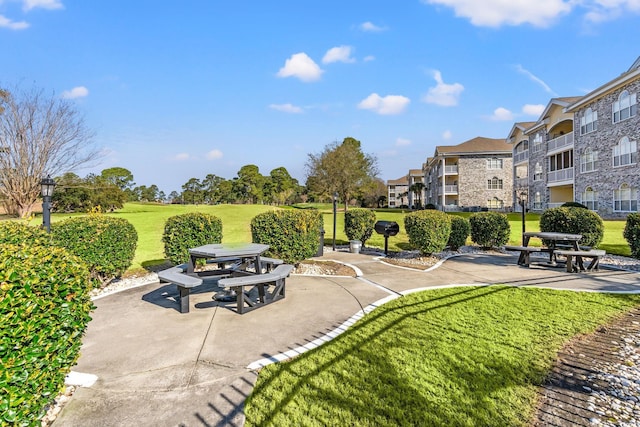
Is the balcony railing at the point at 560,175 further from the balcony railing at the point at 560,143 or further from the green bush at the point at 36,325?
the green bush at the point at 36,325

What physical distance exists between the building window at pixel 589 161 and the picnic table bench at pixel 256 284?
26470mm

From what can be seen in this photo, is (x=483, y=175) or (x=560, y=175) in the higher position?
(x=483, y=175)

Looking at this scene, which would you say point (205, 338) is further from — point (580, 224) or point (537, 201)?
point (537, 201)

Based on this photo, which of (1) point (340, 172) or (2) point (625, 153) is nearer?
(2) point (625, 153)

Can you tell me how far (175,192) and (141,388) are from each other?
94455 mm

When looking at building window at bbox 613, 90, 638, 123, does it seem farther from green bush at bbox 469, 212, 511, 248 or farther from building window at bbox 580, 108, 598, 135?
green bush at bbox 469, 212, 511, 248

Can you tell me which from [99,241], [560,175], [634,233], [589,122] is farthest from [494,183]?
[99,241]

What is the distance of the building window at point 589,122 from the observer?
21.8m

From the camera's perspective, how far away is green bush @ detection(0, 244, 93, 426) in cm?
174

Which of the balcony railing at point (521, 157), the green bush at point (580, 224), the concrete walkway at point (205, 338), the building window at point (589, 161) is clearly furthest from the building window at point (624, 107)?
the concrete walkway at point (205, 338)

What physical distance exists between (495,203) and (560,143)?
39.2 feet

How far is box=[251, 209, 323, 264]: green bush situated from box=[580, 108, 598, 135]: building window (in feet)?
83.4

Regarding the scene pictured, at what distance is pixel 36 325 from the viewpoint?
1.92m

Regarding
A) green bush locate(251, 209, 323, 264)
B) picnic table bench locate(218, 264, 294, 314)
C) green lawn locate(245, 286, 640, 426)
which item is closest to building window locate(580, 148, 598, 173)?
green lawn locate(245, 286, 640, 426)
